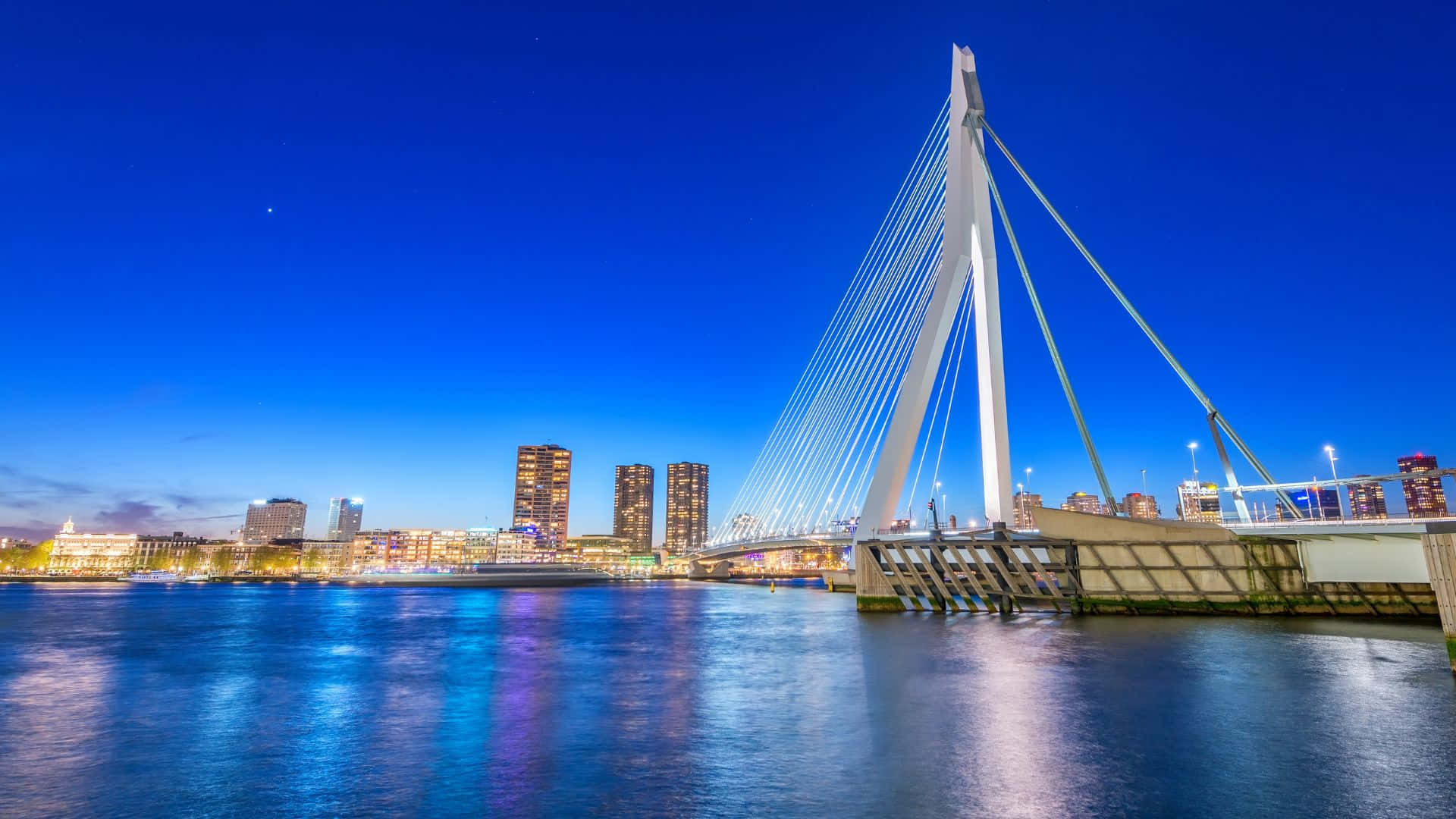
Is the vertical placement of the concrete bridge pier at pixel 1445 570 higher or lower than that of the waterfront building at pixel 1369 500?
lower

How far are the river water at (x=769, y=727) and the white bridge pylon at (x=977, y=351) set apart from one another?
338 inches

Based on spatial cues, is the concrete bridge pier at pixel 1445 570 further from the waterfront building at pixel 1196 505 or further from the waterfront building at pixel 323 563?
the waterfront building at pixel 323 563

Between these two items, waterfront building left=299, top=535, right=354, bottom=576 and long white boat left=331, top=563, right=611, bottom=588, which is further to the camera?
waterfront building left=299, top=535, right=354, bottom=576

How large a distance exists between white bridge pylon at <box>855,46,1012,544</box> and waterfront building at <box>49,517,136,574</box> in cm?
20667

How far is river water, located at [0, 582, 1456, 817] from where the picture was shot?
9164 millimetres

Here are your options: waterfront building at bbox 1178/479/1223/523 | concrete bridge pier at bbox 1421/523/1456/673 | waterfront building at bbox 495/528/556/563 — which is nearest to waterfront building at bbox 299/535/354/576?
waterfront building at bbox 495/528/556/563

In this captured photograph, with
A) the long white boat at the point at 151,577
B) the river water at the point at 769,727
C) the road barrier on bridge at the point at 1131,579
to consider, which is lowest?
the long white boat at the point at 151,577

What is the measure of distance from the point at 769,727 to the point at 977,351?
90.7 feet

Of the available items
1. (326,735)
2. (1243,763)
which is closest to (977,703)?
(1243,763)

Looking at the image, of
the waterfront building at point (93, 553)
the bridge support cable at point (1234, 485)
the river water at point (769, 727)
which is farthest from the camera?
the waterfront building at point (93, 553)

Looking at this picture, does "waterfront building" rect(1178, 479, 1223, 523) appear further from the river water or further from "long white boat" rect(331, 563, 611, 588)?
"long white boat" rect(331, 563, 611, 588)

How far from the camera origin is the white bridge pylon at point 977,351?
35.2 m

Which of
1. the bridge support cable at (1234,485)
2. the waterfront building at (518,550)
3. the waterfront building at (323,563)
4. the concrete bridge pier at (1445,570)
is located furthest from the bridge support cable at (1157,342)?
the waterfront building at (323,563)

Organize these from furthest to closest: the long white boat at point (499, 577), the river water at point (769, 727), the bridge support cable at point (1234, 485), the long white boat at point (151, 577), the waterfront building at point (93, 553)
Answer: the waterfront building at point (93, 553) → the long white boat at point (151, 577) → the long white boat at point (499, 577) → the bridge support cable at point (1234, 485) → the river water at point (769, 727)
